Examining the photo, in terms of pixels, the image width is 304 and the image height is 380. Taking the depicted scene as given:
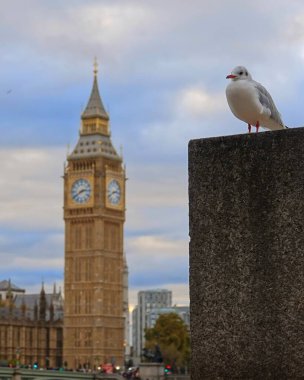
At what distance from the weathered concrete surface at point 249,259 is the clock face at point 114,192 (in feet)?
327

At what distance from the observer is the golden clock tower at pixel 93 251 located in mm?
102000

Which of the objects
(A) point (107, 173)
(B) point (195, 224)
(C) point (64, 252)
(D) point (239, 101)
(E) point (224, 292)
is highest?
(A) point (107, 173)

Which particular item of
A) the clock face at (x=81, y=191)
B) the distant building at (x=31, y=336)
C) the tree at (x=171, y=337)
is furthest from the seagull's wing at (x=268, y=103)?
the distant building at (x=31, y=336)

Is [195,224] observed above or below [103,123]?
below

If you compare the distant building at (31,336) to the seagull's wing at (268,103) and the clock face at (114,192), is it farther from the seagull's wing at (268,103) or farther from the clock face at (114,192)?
the seagull's wing at (268,103)

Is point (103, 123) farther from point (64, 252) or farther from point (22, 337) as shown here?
point (22, 337)

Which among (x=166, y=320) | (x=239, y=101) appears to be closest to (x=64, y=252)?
(x=166, y=320)

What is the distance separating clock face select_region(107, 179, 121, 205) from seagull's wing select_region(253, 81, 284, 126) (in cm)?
9904

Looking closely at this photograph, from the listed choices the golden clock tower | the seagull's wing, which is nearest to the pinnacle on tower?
the golden clock tower

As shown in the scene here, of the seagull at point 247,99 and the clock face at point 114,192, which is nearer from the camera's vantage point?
the seagull at point 247,99

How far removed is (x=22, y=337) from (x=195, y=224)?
104 meters

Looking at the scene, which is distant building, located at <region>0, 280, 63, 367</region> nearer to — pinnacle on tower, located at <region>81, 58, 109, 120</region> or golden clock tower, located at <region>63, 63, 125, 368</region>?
golden clock tower, located at <region>63, 63, 125, 368</region>

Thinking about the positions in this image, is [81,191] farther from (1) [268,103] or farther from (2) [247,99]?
(2) [247,99]

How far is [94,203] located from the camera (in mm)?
103750
